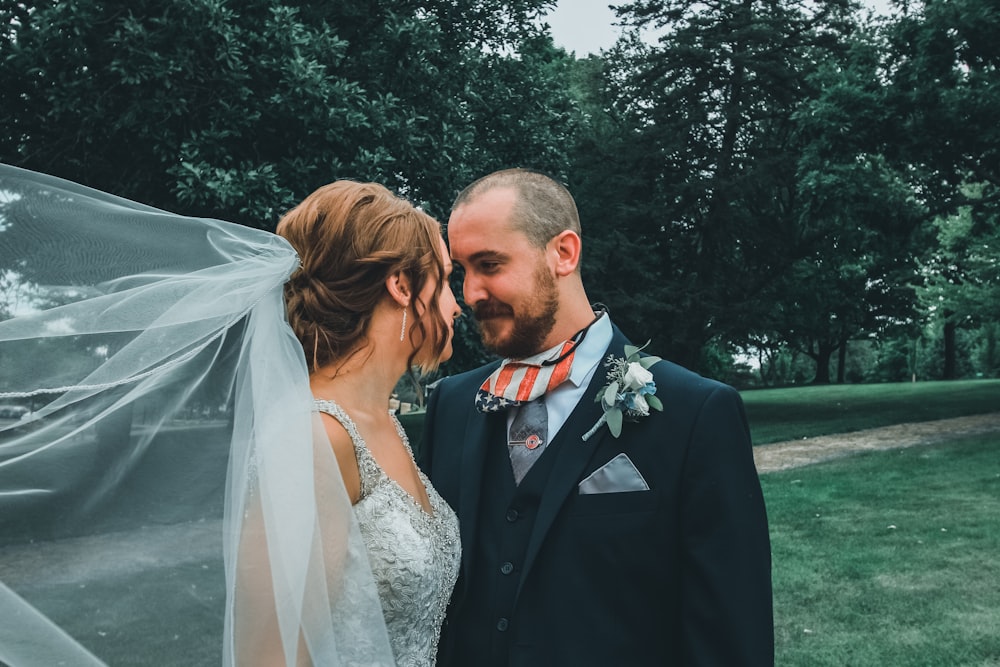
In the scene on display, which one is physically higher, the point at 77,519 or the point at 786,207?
the point at 786,207

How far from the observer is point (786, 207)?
26.5m

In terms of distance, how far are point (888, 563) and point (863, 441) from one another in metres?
9.97

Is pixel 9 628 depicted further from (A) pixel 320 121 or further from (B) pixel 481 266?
(A) pixel 320 121

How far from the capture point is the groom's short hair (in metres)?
3.13

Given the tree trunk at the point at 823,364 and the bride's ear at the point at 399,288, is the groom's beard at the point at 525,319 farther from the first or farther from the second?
the tree trunk at the point at 823,364

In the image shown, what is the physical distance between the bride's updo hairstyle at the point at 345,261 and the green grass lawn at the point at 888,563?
5.08 metres

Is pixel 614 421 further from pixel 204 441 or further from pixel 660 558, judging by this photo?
pixel 204 441

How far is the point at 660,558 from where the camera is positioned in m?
2.69

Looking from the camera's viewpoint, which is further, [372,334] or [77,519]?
[372,334]

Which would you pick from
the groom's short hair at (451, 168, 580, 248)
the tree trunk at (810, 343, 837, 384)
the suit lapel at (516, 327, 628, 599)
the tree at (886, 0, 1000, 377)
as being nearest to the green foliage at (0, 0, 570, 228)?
the groom's short hair at (451, 168, 580, 248)

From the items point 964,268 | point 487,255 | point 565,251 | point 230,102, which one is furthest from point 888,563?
point 964,268

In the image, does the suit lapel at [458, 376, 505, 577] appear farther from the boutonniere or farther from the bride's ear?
the bride's ear

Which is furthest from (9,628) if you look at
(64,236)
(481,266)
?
(481,266)

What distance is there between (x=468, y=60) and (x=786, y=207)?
14881mm
